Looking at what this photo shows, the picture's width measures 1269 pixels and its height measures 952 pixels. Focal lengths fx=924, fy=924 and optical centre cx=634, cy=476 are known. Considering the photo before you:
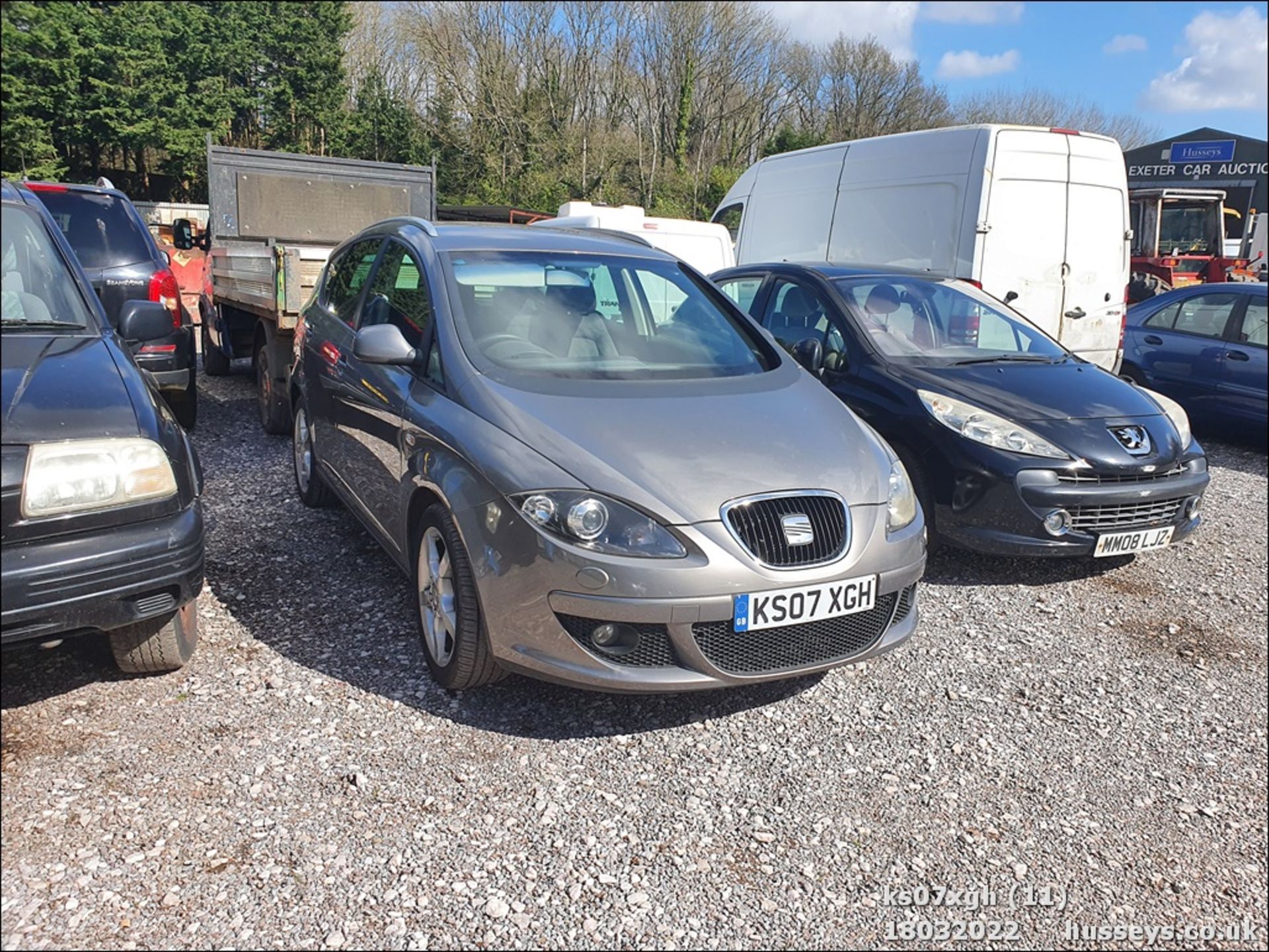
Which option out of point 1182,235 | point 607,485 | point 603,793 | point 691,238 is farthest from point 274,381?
point 1182,235

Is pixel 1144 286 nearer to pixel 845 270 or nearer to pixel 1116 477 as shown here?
pixel 845 270

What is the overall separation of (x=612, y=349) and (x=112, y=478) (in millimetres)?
1836

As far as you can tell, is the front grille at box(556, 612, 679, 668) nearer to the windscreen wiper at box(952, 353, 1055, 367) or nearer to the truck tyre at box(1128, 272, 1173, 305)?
the windscreen wiper at box(952, 353, 1055, 367)

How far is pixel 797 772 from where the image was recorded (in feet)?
9.36

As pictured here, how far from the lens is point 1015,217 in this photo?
784cm

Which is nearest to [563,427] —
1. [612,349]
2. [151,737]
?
[612,349]

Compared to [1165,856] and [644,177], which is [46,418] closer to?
[1165,856]

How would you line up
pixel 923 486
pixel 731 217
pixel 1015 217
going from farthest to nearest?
pixel 731 217 → pixel 1015 217 → pixel 923 486

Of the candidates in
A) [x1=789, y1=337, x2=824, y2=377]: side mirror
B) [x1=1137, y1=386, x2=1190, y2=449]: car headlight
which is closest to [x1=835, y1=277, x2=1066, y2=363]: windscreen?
[x1=789, y1=337, x2=824, y2=377]: side mirror

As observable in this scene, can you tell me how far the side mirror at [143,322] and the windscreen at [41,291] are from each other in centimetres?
31

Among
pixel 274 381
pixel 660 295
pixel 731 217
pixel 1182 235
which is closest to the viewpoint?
pixel 660 295

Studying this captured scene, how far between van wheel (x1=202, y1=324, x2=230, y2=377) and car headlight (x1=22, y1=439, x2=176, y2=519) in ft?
23.4

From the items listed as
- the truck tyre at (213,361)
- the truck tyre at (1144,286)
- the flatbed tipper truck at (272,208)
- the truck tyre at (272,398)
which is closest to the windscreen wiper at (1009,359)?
the truck tyre at (272,398)

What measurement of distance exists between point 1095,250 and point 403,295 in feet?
22.4
